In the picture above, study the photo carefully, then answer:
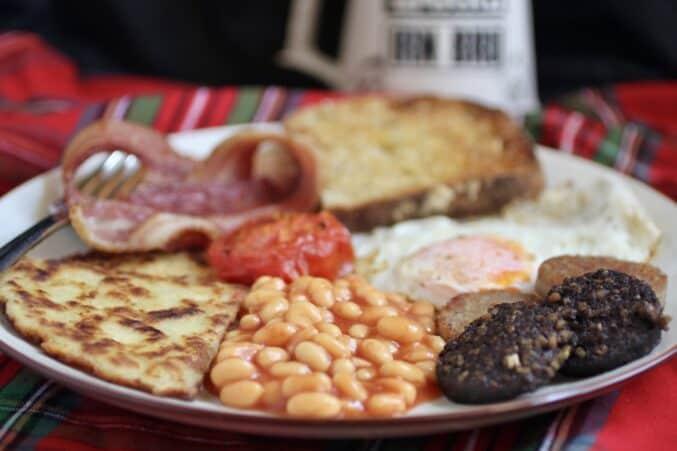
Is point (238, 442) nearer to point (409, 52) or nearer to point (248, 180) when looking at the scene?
point (248, 180)

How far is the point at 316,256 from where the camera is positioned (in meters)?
2.19

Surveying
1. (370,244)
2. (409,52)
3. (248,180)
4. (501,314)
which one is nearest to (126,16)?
(409,52)

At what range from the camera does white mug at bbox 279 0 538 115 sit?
10.8 ft

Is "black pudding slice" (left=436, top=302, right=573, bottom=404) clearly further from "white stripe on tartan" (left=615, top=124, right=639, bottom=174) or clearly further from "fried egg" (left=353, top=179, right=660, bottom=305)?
"white stripe on tartan" (left=615, top=124, right=639, bottom=174)

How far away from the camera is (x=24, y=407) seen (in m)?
1.77

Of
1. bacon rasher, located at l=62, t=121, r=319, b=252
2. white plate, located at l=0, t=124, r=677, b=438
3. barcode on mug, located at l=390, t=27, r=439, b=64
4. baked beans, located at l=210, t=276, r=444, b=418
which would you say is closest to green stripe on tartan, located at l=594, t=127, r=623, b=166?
barcode on mug, located at l=390, t=27, r=439, b=64

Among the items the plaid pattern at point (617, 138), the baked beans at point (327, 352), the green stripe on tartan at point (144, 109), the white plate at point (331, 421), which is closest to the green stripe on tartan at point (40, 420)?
the white plate at point (331, 421)

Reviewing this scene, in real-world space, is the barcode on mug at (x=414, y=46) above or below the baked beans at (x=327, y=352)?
above

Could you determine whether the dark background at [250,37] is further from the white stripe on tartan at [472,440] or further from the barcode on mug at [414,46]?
the white stripe on tartan at [472,440]

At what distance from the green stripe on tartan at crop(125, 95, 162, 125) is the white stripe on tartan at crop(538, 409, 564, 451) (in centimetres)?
206

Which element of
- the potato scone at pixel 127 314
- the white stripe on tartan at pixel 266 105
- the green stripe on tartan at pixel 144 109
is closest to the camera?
the potato scone at pixel 127 314

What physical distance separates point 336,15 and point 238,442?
9.24 feet

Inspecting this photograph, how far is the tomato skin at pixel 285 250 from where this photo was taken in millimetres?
2146

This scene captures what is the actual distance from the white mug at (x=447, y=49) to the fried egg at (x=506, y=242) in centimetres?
86
